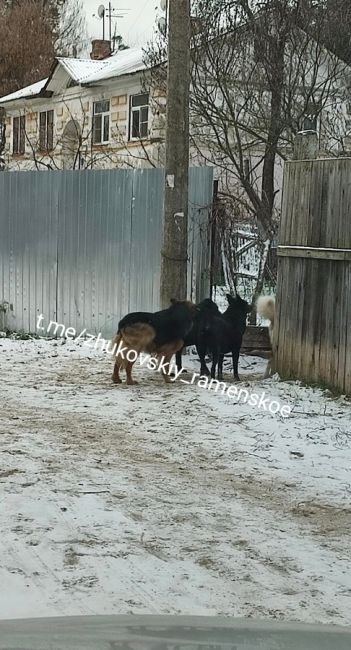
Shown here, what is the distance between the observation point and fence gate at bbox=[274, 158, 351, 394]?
29.0 ft

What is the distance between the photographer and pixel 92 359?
36.9 ft

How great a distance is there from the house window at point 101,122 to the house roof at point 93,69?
1.02 metres

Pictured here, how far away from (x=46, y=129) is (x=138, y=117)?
5.12 metres

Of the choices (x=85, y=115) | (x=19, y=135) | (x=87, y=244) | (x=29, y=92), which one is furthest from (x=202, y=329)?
(x=19, y=135)

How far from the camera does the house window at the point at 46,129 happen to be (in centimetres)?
3041

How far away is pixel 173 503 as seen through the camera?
5.57m

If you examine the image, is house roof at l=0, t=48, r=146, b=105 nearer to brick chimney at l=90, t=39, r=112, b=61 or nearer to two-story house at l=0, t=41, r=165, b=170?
two-story house at l=0, t=41, r=165, b=170

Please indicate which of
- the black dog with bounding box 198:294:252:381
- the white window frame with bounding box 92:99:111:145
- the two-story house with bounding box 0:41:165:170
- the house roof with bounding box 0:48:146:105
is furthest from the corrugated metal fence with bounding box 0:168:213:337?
the white window frame with bounding box 92:99:111:145

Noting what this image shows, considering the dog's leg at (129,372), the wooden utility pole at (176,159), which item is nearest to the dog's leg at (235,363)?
the wooden utility pole at (176,159)

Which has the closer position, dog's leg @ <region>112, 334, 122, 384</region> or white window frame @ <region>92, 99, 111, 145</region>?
dog's leg @ <region>112, 334, 122, 384</region>

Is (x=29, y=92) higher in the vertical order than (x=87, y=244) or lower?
higher

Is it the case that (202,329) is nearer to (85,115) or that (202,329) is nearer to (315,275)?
(315,275)

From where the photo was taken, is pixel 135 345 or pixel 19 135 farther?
pixel 19 135

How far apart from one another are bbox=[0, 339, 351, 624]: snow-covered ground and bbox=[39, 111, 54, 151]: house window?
22.4 meters
